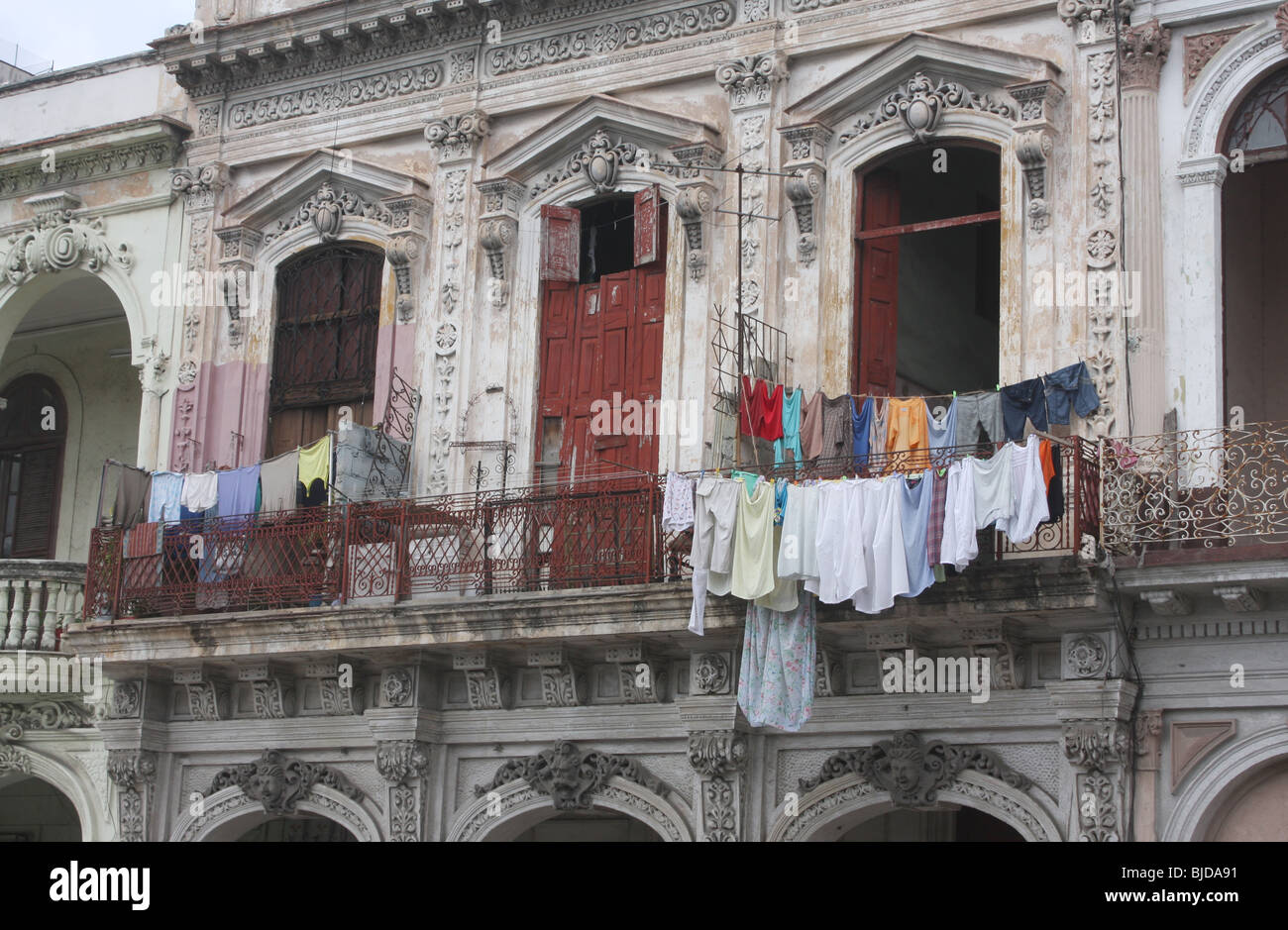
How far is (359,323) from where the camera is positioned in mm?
17938

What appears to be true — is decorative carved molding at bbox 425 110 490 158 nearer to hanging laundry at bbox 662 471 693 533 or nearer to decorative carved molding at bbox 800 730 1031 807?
hanging laundry at bbox 662 471 693 533

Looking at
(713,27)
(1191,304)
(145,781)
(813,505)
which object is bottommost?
(145,781)

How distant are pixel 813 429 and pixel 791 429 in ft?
0.63

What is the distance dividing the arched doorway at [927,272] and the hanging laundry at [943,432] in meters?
1.09

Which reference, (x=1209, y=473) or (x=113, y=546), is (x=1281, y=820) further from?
(x=113, y=546)

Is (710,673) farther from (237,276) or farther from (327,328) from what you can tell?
(237,276)

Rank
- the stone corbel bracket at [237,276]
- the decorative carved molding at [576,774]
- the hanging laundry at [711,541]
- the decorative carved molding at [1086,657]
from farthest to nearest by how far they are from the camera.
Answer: the stone corbel bracket at [237,276], the decorative carved molding at [576,774], the hanging laundry at [711,541], the decorative carved molding at [1086,657]

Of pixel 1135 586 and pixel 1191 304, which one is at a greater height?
pixel 1191 304

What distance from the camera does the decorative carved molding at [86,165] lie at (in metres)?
19.0

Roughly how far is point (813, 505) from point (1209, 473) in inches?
104

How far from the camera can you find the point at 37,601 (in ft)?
58.5

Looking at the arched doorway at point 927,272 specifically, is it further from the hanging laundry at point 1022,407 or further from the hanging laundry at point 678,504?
the hanging laundry at point 678,504

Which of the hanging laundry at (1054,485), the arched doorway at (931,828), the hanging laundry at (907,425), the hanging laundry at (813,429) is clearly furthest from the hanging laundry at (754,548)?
the arched doorway at (931,828)
